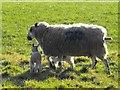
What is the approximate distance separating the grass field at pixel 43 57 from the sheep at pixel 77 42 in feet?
1.95

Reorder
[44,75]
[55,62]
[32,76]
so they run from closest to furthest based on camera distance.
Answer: [32,76] → [44,75] → [55,62]

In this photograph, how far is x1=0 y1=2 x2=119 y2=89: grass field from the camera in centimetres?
1273

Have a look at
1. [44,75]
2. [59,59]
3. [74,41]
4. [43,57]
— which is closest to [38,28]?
[43,57]

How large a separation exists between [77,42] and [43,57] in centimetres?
275

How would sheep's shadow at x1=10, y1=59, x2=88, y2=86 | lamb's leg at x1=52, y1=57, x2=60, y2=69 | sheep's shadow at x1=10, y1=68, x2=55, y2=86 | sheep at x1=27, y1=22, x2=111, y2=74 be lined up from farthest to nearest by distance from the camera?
1. lamb's leg at x1=52, y1=57, x2=60, y2=69
2. sheep at x1=27, y1=22, x2=111, y2=74
3. sheep's shadow at x1=10, y1=59, x2=88, y2=86
4. sheep's shadow at x1=10, y1=68, x2=55, y2=86

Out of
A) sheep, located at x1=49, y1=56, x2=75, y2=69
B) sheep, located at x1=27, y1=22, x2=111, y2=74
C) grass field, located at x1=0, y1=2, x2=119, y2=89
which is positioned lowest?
grass field, located at x1=0, y1=2, x2=119, y2=89

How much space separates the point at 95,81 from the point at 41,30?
13.1ft

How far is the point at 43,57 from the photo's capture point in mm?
16844

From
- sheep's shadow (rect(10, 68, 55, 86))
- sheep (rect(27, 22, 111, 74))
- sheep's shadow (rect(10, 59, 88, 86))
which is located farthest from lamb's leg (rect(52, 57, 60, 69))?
sheep's shadow (rect(10, 68, 55, 86))

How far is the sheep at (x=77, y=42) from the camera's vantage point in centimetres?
1441

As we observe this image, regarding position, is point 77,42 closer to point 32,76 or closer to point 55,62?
point 55,62

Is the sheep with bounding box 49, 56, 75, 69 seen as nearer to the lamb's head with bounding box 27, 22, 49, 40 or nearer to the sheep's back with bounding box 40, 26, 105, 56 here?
the sheep's back with bounding box 40, 26, 105, 56

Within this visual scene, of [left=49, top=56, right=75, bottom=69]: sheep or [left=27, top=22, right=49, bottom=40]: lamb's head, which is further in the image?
[left=27, top=22, right=49, bottom=40]: lamb's head

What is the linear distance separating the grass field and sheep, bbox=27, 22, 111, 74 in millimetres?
594
